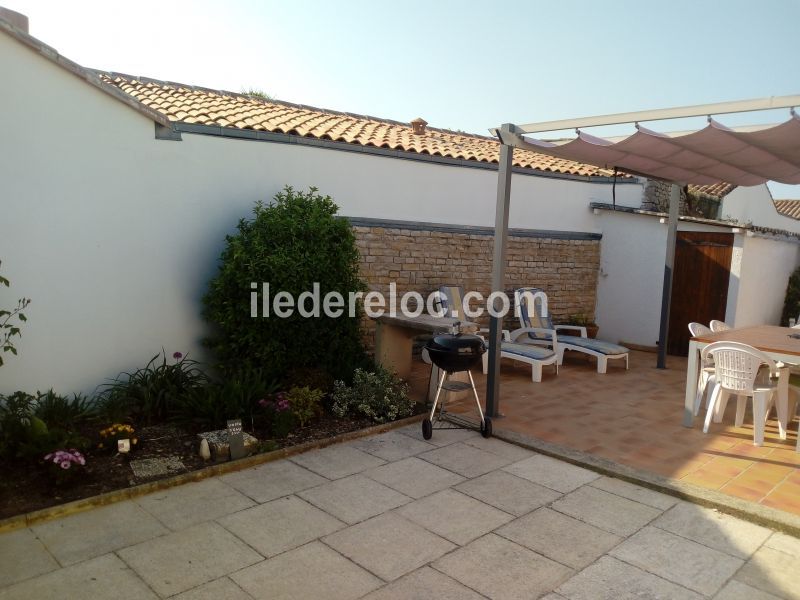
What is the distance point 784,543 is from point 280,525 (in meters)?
3.38

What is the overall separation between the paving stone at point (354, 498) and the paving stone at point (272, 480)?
0.46 ft

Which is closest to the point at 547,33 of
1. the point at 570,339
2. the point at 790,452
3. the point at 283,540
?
the point at 570,339

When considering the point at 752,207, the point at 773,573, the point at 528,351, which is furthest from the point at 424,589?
the point at 752,207

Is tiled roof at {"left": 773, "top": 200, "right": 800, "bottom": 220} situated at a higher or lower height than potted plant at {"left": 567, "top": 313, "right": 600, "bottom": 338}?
higher

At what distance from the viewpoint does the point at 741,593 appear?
3.25 m

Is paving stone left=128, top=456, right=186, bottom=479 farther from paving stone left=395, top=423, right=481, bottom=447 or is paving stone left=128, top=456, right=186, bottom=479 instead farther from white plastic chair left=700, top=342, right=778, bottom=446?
white plastic chair left=700, top=342, right=778, bottom=446

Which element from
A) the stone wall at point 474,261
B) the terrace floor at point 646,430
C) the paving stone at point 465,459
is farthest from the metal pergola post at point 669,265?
the paving stone at point 465,459

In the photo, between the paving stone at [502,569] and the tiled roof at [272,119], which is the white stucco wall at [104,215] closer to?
the tiled roof at [272,119]

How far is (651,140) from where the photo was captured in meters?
5.38

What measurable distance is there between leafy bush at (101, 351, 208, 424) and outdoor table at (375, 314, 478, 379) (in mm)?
2240

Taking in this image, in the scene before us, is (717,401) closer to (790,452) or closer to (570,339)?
(790,452)

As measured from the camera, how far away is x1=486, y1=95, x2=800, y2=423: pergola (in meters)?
4.86

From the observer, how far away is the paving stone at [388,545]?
3.42 m

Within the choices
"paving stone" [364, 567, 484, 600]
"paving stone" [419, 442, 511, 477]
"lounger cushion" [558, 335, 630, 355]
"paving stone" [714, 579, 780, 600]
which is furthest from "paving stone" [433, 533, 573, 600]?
"lounger cushion" [558, 335, 630, 355]
